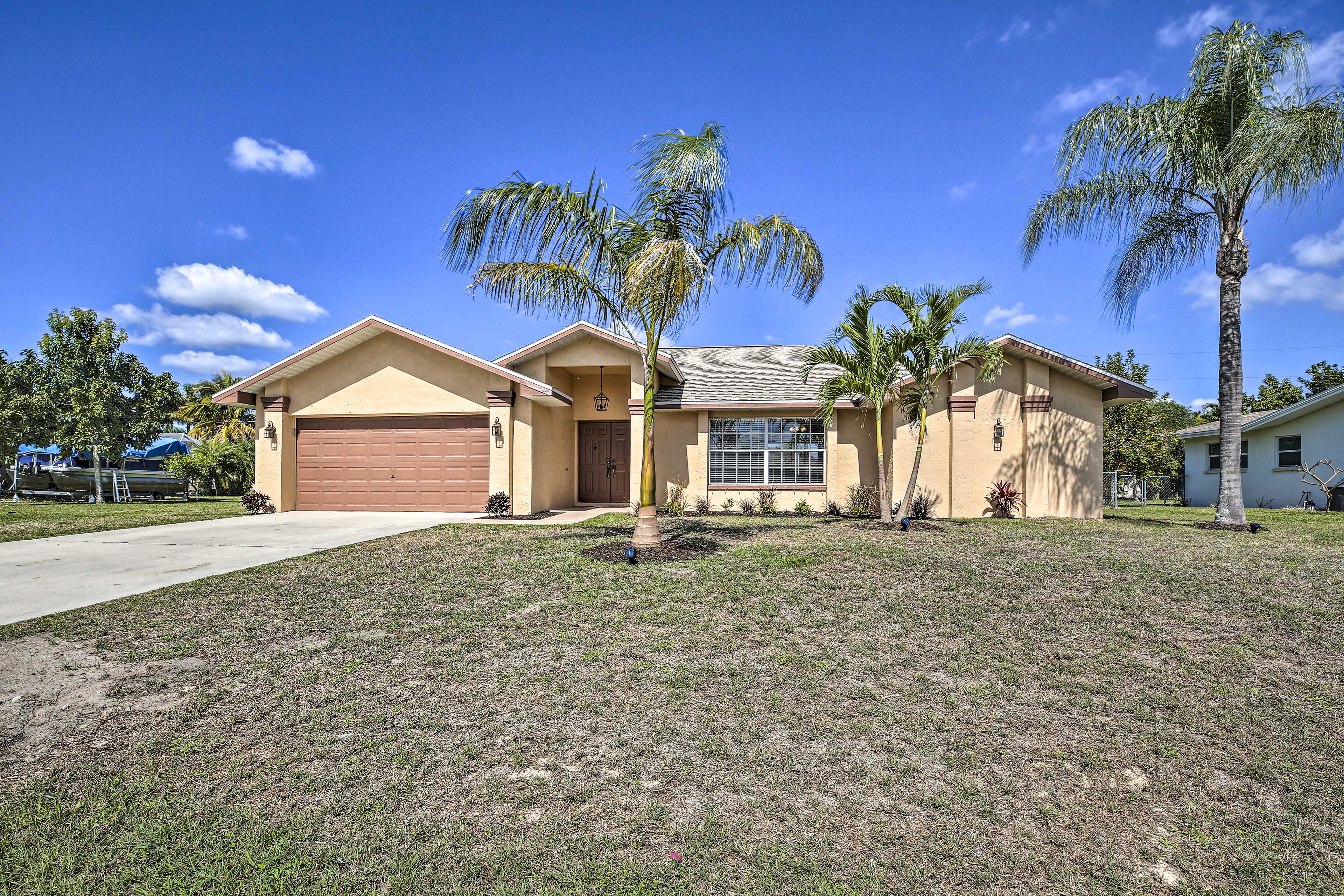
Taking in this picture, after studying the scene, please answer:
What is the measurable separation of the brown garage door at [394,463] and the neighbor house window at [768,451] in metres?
5.94

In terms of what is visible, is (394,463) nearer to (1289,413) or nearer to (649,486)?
(649,486)

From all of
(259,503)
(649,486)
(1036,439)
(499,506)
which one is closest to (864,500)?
(1036,439)

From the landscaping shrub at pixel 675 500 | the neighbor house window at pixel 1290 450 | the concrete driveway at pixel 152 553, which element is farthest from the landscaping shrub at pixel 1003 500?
the neighbor house window at pixel 1290 450

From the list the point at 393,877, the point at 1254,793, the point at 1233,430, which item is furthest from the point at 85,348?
the point at 1233,430

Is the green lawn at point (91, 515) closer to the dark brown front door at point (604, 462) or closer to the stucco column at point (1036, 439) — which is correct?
the dark brown front door at point (604, 462)

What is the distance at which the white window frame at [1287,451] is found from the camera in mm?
20203

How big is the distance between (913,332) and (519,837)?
11.6 meters

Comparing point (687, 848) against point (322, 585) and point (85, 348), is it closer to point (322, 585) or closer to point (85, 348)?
point (322, 585)

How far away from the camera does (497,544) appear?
9914 millimetres

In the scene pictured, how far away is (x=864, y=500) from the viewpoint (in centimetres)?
1545

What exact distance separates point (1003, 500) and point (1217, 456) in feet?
51.9

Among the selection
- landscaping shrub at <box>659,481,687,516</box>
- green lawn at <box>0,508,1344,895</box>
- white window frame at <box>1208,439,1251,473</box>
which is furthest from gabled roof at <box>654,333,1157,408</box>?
white window frame at <box>1208,439,1251,473</box>

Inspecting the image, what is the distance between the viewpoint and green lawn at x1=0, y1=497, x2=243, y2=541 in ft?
39.0

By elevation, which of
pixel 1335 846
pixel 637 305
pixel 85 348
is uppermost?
pixel 85 348
